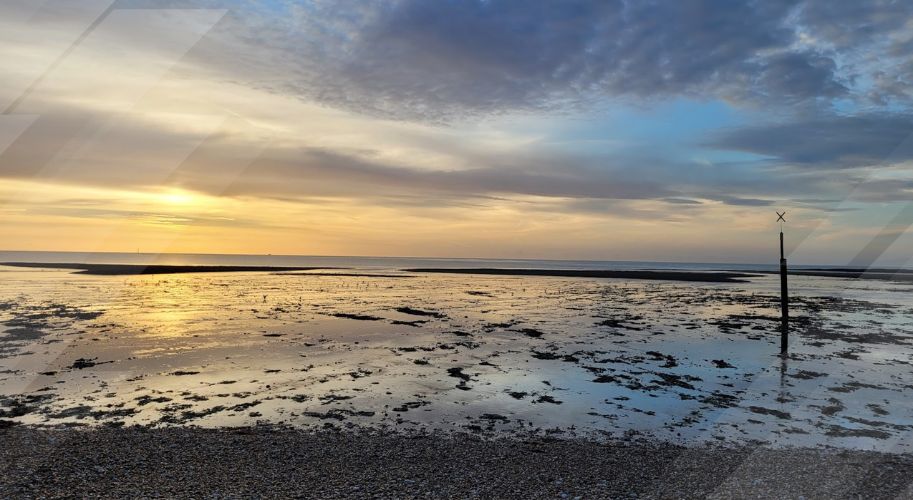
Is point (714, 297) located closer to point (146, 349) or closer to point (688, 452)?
point (688, 452)

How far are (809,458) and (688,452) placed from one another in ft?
8.70

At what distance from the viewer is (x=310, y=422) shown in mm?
14227

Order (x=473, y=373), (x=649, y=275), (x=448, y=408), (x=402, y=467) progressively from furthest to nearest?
(x=649, y=275), (x=473, y=373), (x=448, y=408), (x=402, y=467)

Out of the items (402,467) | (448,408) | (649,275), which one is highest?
(649,275)

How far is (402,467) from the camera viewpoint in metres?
11.1

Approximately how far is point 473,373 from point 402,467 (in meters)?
9.92

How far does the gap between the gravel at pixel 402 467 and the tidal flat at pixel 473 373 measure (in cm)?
92

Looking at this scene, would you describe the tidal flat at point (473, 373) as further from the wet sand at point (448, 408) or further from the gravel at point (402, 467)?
the gravel at point (402, 467)

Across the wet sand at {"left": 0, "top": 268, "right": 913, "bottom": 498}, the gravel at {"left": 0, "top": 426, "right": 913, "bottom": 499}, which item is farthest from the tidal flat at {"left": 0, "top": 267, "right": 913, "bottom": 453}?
the gravel at {"left": 0, "top": 426, "right": 913, "bottom": 499}

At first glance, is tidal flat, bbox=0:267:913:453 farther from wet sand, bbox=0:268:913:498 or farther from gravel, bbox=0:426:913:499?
gravel, bbox=0:426:913:499

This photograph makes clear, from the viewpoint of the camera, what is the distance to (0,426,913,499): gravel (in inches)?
392

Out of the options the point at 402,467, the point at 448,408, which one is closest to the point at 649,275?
the point at 448,408

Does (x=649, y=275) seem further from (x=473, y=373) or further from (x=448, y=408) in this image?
(x=448, y=408)

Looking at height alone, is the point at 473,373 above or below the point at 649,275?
below
